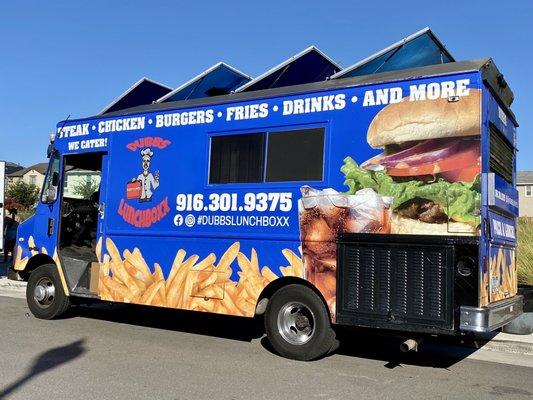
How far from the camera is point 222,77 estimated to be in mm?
9250

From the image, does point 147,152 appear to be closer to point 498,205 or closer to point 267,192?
point 267,192

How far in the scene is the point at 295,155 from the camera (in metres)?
6.54

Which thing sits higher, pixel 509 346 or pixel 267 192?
pixel 267 192

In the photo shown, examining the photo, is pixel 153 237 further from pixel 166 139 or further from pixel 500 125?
pixel 500 125

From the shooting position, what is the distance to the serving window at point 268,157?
641cm

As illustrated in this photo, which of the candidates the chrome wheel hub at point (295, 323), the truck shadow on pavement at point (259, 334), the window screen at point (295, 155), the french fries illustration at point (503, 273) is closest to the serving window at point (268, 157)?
the window screen at point (295, 155)

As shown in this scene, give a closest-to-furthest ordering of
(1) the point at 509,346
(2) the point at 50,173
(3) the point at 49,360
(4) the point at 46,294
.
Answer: (3) the point at 49,360, (1) the point at 509,346, (4) the point at 46,294, (2) the point at 50,173

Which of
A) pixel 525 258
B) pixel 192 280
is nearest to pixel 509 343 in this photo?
pixel 525 258

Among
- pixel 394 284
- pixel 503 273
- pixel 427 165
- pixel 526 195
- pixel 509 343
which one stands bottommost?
pixel 509 343

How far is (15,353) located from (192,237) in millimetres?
2444

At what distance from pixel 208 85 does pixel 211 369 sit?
4.77 m

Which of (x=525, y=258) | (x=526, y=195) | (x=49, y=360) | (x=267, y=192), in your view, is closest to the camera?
(x=49, y=360)

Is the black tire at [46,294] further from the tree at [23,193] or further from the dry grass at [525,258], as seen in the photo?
the tree at [23,193]

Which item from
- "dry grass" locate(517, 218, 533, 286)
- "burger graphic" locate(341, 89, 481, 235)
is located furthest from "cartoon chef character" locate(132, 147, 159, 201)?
"dry grass" locate(517, 218, 533, 286)
